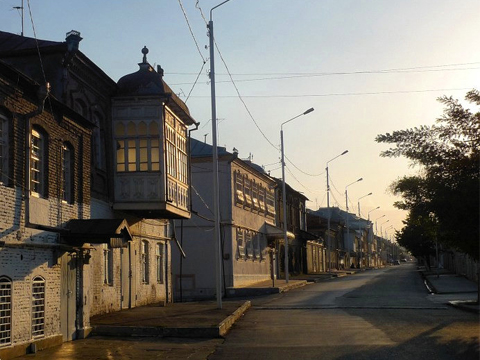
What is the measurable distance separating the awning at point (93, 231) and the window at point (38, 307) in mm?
1505

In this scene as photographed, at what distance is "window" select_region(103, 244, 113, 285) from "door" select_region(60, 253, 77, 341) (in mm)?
4496

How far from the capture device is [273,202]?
5322 centimetres

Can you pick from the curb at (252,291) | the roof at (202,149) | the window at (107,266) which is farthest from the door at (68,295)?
the roof at (202,149)

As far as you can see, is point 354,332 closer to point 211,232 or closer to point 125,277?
point 125,277

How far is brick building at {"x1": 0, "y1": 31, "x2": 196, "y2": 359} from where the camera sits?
14.3 meters

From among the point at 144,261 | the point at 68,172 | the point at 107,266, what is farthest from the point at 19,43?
the point at 144,261

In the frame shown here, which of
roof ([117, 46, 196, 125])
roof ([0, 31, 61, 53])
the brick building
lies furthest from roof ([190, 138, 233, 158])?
roof ([0, 31, 61, 53])

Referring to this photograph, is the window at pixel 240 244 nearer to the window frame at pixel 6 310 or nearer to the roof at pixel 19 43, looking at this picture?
Answer: the roof at pixel 19 43

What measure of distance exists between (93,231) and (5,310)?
3.26 metres

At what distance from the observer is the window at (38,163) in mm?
15367

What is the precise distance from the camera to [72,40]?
19.2m

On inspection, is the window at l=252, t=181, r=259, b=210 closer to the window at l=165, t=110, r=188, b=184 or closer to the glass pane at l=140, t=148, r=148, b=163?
the window at l=165, t=110, r=188, b=184

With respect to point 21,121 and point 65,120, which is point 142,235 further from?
point 21,121

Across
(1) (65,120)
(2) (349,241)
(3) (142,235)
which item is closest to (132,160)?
(3) (142,235)
